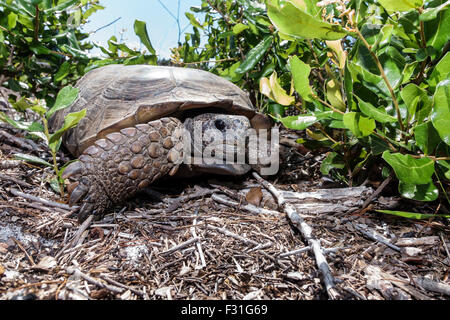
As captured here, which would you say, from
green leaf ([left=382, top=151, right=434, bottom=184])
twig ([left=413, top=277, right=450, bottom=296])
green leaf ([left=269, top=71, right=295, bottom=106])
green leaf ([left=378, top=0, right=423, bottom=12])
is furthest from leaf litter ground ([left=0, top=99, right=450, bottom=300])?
green leaf ([left=378, top=0, right=423, bottom=12])

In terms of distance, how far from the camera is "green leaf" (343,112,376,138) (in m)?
1.03

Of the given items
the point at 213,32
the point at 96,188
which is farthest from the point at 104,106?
the point at 213,32

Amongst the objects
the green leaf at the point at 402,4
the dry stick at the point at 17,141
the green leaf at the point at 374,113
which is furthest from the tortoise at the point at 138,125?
the green leaf at the point at 402,4

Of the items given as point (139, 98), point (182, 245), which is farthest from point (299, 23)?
point (139, 98)

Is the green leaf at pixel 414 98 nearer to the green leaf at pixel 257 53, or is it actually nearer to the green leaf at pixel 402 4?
the green leaf at pixel 402 4

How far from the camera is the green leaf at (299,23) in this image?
732 mm

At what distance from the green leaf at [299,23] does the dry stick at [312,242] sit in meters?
0.71

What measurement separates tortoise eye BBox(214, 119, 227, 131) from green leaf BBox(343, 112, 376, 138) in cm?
97

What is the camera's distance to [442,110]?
85cm

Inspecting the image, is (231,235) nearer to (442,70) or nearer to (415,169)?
(415,169)

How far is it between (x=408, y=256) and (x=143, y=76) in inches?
69.1

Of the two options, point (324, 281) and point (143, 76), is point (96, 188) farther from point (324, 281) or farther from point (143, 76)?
point (324, 281)

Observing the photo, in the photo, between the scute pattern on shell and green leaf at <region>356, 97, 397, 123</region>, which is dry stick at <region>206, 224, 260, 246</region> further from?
the scute pattern on shell
